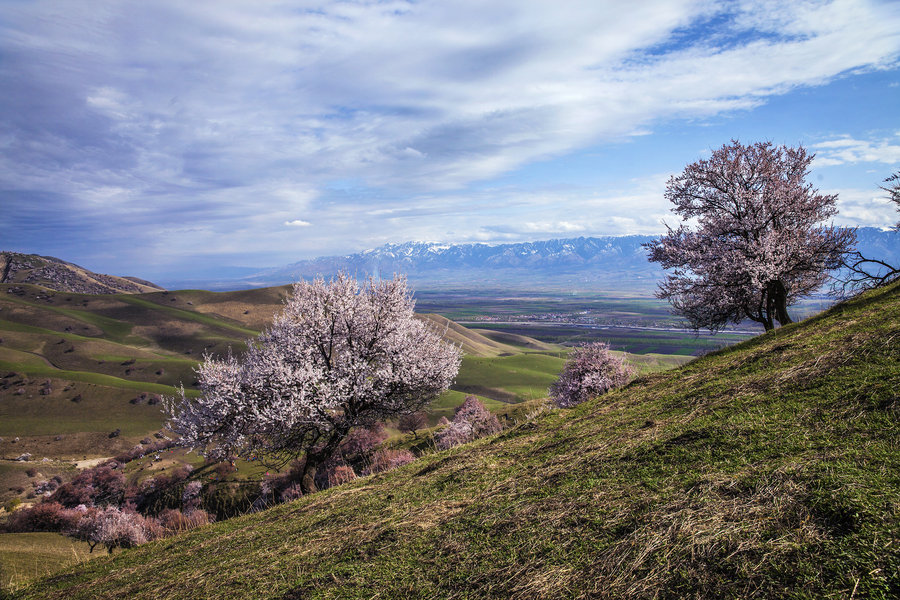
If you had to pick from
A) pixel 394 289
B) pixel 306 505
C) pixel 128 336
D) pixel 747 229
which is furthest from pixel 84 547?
pixel 128 336

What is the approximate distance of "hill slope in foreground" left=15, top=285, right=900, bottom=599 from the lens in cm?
366

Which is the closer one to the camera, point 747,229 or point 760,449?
point 760,449

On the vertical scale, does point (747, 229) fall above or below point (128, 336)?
above

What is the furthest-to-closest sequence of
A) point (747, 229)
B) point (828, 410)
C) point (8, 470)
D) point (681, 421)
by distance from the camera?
point (8, 470) → point (747, 229) → point (681, 421) → point (828, 410)

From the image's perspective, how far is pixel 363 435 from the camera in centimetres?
4822

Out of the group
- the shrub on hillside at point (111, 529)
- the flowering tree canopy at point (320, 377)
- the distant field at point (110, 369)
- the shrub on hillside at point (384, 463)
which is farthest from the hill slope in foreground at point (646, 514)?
the distant field at point (110, 369)

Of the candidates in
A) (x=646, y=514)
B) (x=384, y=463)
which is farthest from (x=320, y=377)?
(x=646, y=514)

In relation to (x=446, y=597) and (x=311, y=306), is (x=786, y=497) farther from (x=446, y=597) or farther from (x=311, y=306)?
(x=311, y=306)

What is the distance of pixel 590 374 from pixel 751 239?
567 inches

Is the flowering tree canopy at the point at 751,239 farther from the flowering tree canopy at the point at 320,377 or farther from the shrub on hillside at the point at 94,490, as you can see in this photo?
the shrub on hillside at the point at 94,490

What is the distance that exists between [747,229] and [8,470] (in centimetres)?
10930

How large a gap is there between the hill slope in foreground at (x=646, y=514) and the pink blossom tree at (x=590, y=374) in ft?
70.9

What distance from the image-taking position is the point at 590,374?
3253 cm

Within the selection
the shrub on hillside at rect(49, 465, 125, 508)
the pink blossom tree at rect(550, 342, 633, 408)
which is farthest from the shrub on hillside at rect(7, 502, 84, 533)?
the pink blossom tree at rect(550, 342, 633, 408)
